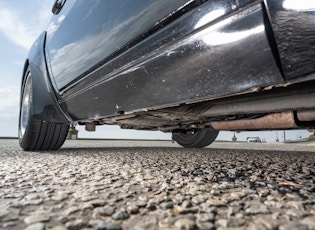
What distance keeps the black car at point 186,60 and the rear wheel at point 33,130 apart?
440mm

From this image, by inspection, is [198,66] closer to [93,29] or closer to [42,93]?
[93,29]

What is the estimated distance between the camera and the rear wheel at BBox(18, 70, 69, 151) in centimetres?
237

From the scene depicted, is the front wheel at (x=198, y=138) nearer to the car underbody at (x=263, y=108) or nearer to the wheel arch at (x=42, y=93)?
the car underbody at (x=263, y=108)

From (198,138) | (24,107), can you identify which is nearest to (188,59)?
(198,138)

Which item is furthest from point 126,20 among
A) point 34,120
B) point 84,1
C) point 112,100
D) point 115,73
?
point 34,120

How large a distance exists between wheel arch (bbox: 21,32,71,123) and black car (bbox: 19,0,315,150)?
24 mm

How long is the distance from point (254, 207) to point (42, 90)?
2.05 m

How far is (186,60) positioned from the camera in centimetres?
94

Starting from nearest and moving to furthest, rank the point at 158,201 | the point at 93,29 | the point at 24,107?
the point at 158,201, the point at 93,29, the point at 24,107

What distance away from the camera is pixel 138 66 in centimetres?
115

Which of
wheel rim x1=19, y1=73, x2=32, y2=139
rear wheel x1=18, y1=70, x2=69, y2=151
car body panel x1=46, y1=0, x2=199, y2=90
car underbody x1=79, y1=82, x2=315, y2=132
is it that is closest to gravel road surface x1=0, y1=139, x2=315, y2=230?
car underbody x1=79, y1=82, x2=315, y2=132

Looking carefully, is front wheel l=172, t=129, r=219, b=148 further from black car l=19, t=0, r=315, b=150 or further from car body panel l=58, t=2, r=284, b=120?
car body panel l=58, t=2, r=284, b=120

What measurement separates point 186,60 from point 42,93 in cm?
169

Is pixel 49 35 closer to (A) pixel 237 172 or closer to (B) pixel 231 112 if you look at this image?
(B) pixel 231 112
